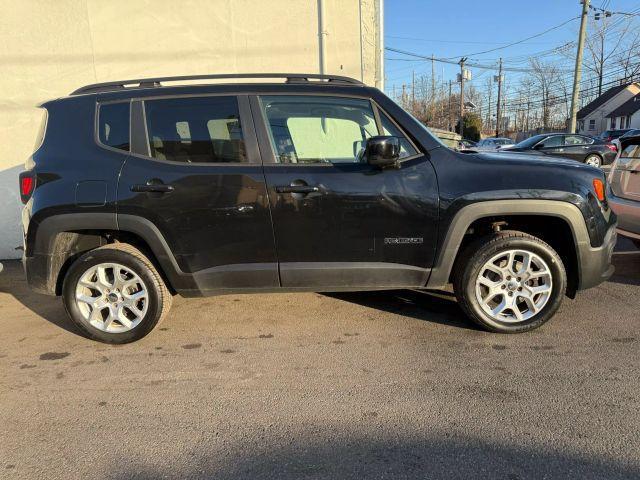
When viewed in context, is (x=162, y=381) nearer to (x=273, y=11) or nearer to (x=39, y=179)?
(x=39, y=179)

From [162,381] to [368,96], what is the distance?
2.55m

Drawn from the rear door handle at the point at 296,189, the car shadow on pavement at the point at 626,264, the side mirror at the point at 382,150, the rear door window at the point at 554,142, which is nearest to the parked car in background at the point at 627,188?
the car shadow on pavement at the point at 626,264

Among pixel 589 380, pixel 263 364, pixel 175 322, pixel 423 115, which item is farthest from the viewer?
pixel 423 115

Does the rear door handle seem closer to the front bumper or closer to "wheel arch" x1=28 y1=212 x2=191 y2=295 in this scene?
"wheel arch" x1=28 y1=212 x2=191 y2=295

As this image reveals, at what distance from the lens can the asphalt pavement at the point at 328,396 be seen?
2260 millimetres

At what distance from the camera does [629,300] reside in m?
4.17

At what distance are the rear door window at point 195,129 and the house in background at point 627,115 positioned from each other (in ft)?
182

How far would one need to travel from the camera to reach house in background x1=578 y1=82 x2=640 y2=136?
55.3m

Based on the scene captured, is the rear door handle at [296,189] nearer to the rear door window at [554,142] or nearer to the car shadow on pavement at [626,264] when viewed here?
the car shadow on pavement at [626,264]

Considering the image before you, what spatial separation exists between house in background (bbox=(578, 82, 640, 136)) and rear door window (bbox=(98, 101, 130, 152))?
6187cm

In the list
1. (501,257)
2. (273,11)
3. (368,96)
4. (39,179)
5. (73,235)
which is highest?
(273,11)

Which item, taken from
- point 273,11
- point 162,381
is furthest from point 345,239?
point 273,11

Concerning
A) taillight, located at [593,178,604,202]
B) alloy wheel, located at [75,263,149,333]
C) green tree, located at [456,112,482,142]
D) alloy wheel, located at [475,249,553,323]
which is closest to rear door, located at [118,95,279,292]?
alloy wheel, located at [75,263,149,333]

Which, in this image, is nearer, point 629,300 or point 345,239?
point 345,239
